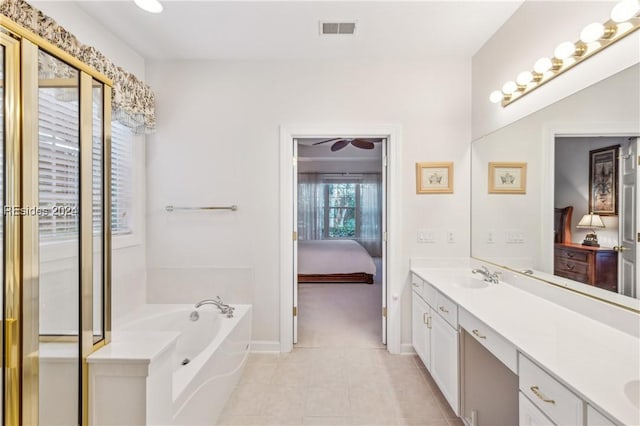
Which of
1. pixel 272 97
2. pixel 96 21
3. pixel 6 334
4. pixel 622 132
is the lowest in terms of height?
pixel 6 334

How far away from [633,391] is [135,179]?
3.24 metres

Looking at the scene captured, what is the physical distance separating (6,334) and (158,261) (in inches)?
71.7

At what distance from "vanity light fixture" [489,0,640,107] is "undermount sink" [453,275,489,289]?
4.41 ft

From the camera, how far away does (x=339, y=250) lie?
208 inches

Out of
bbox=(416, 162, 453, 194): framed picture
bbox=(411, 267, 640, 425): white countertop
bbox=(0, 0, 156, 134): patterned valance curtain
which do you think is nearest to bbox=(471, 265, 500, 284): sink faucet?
bbox=(411, 267, 640, 425): white countertop

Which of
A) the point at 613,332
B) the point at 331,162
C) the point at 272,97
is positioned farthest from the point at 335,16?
the point at 331,162

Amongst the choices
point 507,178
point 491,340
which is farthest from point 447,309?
point 507,178

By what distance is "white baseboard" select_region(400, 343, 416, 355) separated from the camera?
2.69m

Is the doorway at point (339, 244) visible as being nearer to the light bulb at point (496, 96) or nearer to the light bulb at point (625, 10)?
the light bulb at point (496, 96)

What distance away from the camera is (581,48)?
1.55m

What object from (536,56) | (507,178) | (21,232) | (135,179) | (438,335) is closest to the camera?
(21,232)

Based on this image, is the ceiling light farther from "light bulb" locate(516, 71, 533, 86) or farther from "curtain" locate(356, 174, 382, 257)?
"curtain" locate(356, 174, 382, 257)

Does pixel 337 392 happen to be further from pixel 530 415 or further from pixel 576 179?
pixel 576 179

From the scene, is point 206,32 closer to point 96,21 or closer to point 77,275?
point 96,21
